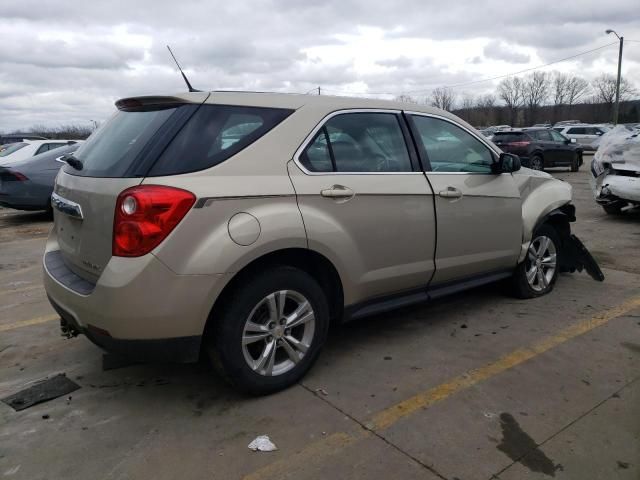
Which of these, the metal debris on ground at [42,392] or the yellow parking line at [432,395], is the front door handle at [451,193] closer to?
the yellow parking line at [432,395]

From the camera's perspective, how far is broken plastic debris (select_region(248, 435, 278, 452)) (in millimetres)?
2643

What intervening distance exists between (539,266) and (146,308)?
3.60m

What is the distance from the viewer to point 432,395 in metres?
3.15

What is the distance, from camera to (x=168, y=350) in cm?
276

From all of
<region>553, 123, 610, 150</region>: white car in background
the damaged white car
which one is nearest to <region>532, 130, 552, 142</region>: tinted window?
the damaged white car

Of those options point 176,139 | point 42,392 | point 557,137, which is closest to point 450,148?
point 176,139

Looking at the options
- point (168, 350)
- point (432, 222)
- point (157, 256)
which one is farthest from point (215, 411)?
point (432, 222)

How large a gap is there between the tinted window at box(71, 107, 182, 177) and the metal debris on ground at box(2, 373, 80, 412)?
4.30ft

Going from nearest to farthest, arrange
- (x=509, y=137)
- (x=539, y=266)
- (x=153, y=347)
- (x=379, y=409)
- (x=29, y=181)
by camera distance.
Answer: (x=153, y=347), (x=379, y=409), (x=539, y=266), (x=29, y=181), (x=509, y=137)

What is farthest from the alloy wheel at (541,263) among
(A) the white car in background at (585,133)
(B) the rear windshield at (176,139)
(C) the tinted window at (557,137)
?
(A) the white car in background at (585,133)

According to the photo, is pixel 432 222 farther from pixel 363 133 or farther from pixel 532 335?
pixel 532 335

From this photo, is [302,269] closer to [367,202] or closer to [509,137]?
[367,202]

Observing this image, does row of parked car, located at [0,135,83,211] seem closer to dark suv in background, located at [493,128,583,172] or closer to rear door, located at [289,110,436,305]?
rear door, located at [289,110,436,305]

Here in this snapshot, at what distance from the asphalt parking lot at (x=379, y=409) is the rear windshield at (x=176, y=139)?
4.39 ft
